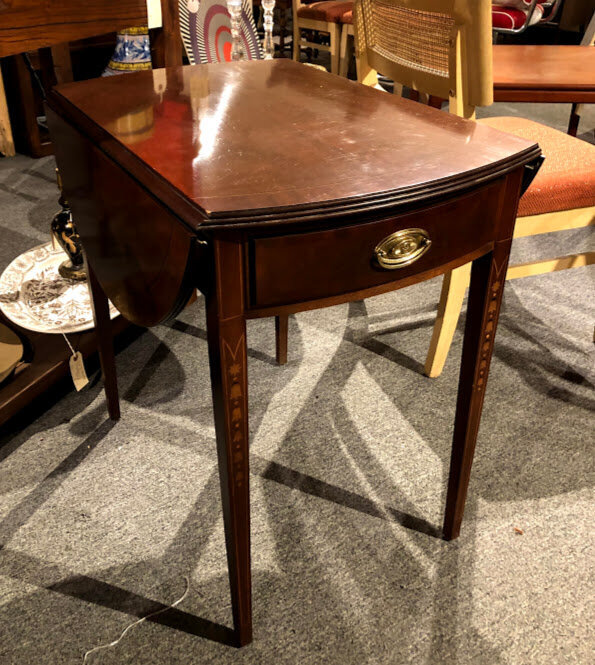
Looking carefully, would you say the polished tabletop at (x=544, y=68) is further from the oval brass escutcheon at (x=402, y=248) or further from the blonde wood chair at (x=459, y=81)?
the oval brass escutcheon at (x=402, y=248)

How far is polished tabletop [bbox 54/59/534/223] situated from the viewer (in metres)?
0.61

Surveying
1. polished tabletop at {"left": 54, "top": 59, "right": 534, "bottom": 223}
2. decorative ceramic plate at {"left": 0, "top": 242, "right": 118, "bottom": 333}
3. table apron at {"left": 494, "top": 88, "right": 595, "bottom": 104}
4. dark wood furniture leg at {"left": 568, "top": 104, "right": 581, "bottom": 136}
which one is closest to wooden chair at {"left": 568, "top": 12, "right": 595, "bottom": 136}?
dark wood furniture leg at {"left": 568, "top": 104, "right": 581, "bottom": 136}

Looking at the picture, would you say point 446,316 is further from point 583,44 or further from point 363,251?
point 583,44

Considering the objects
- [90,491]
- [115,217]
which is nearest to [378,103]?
[115,217]

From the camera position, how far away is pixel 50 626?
90 centimetres

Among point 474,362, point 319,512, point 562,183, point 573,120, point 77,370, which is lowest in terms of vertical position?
point 319,512

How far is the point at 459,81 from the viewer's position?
107 centimetres

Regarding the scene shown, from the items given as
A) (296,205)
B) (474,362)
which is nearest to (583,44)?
(474,362)

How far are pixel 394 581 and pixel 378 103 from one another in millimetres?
725

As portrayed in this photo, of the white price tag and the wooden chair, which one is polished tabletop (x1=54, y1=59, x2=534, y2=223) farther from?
the wooden chair

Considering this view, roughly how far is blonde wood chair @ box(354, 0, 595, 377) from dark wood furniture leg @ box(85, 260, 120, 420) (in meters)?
0.68

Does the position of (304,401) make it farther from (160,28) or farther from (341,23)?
(341,23)

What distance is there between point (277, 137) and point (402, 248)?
0.70 ft

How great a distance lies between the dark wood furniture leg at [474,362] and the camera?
2.64 feet
